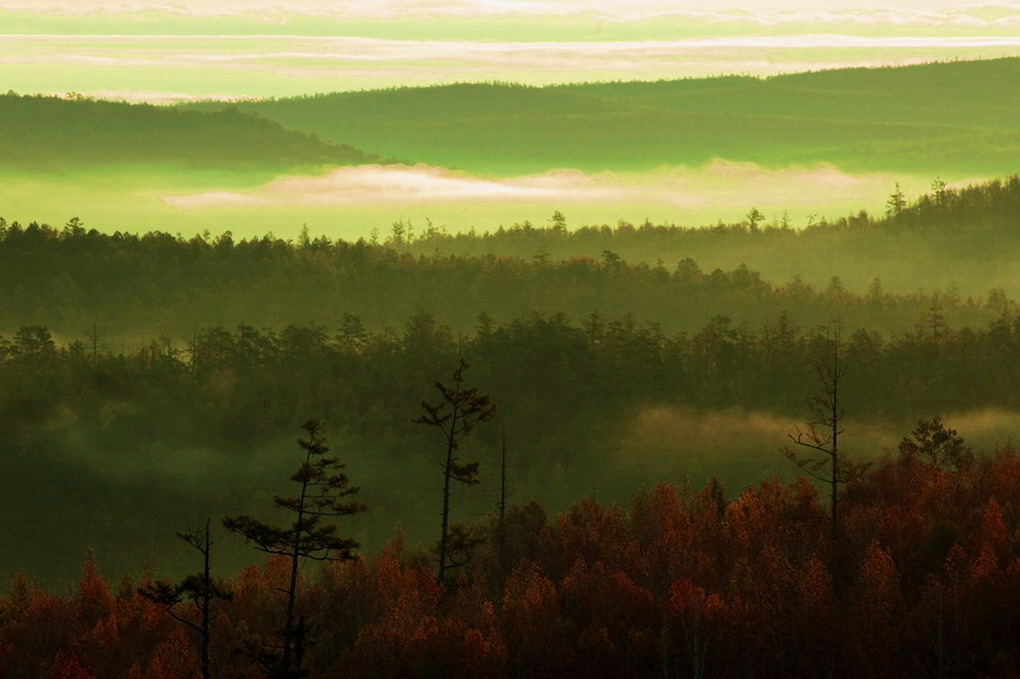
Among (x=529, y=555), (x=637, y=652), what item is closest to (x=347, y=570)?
(x=529, y=555)

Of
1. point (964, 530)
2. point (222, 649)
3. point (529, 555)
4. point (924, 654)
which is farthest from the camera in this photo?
point (529, 555)

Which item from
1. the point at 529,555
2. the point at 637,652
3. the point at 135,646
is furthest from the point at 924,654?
the point at 135,646

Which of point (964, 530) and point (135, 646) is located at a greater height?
point (964, 530)

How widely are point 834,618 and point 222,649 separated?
47.6m

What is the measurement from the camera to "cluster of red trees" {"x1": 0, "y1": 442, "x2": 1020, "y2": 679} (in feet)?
401

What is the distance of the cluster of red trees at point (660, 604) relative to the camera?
4811 inches

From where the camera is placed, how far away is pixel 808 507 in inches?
6594

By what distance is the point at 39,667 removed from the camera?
138750mm

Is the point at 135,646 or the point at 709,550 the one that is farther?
the point at 709,550

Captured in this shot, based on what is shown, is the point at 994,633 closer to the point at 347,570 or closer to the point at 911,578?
the point at 911,578

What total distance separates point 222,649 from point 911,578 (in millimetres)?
56676

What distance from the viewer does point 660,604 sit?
13462 cm

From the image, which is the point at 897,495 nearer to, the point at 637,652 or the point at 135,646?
the point at 637,652

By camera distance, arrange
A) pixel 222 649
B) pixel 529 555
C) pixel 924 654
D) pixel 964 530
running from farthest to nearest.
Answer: pixel 529 555, pixel 964 530, pixel 222 649, pixel 924 654
